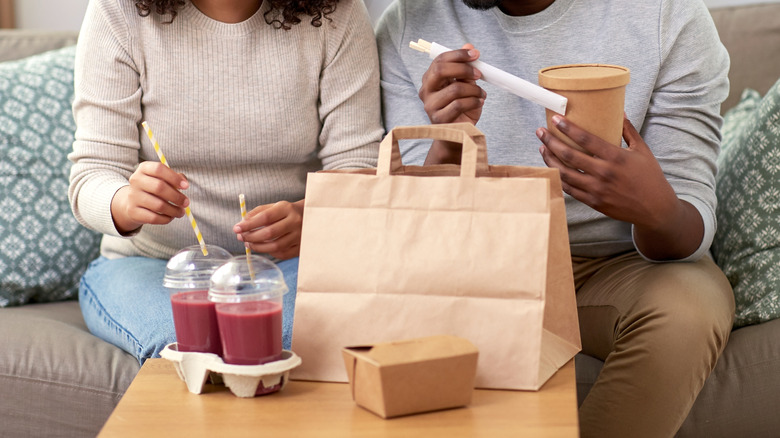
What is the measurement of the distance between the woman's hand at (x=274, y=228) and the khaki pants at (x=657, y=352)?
0.53 meters

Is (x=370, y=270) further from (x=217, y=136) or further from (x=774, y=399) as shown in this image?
(x=774, y=399)

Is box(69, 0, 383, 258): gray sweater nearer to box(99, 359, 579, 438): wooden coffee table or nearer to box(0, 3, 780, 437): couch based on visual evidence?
box(0, 3, 780, 437): couch

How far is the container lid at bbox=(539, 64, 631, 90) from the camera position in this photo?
39.8 inches

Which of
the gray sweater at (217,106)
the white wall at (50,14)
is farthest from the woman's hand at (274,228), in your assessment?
the white wall at (50,14)

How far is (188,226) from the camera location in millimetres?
1456

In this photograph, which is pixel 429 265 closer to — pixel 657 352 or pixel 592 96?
pixel 592 96

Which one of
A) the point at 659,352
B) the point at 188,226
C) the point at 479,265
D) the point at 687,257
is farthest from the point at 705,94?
the point at 188,226

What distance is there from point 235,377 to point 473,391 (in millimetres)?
271

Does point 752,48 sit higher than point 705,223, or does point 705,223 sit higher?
point 752,48

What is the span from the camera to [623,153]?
111cm

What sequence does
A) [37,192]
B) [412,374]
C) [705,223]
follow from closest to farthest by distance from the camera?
[412,374]
[705,223]
[37,192]

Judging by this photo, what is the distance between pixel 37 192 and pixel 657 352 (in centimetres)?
123

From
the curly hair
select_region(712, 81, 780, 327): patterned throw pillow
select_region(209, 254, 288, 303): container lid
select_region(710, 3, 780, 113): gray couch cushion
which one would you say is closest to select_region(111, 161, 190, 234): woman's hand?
select_region(209, 254, 288, 303): container lid

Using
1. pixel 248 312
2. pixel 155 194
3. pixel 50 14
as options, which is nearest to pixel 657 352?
pixel 248 312
